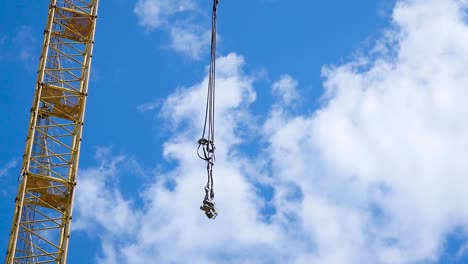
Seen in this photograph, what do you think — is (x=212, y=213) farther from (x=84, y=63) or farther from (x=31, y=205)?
(x=84, y=63)

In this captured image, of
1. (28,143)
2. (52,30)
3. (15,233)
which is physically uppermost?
(52,30)

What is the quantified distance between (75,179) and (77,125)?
372cm

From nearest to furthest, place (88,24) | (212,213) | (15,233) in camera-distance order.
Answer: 1. (212,213)
2. (15,233)
3. (88,24)

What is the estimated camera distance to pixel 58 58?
64.8 m

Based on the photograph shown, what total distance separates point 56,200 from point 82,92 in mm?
7289

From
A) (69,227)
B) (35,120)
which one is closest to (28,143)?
(35,120)

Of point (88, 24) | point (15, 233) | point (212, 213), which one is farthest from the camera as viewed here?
point (88, 24)

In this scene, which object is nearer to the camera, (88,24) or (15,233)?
(15,233)

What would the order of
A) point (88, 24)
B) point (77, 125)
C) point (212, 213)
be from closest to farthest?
point (212, 213) → point (77, 125) → point (88, 24)

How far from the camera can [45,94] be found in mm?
62250

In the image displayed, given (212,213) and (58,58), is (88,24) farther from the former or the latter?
(212,213)

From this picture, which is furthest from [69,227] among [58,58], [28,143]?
[58,58]

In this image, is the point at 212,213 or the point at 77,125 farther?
the point at 77,125

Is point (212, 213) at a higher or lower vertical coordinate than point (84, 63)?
lower
